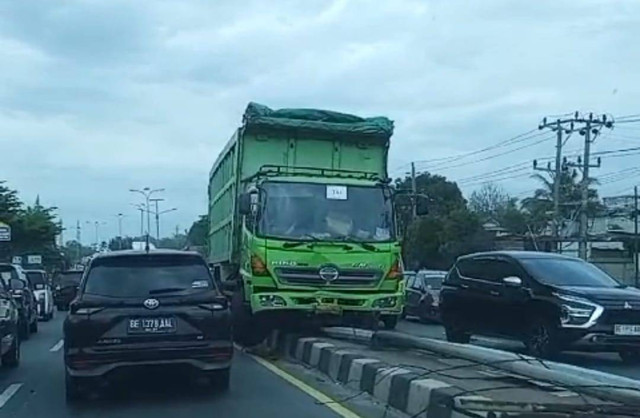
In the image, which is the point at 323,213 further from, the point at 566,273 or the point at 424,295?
the point at 424,295

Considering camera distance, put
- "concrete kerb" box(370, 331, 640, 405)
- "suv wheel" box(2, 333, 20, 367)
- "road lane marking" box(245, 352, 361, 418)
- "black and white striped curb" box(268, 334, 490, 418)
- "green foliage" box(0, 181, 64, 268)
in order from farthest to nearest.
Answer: "green foliage" box(0, 181, 64, 268)
"suv wheel" box(2, 333, 20, 367)
"road lane marking" box(245, 352, 361, 418)
"black and white striped curb" box(268, 334, 490, 418)
"concrete kerb" box(370, 331, 640, 405)

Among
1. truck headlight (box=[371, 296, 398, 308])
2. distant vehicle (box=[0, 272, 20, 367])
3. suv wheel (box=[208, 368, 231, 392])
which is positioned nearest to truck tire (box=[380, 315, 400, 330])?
truck headlight (box=[371, 296, 398, 308])

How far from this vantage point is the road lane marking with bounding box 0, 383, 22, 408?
1254cm

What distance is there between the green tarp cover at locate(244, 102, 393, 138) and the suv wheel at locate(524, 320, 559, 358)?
14.1ft

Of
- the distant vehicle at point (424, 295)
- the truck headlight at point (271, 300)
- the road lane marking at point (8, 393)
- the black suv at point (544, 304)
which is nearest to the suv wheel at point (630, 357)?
the black suv at point (544, 304)

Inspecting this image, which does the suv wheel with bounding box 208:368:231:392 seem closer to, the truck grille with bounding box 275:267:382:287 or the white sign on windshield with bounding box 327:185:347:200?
the truck grille with bounding box 275:267:382:287

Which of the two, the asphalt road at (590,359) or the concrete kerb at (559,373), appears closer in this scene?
the concrete kerb at (559,373)

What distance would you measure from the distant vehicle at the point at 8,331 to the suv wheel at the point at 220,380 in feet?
11.9

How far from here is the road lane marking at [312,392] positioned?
433 inches

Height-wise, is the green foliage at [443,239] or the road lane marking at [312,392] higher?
the green foliage at [443,239]

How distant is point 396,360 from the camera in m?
13.7

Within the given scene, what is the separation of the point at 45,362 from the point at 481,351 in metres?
8.59

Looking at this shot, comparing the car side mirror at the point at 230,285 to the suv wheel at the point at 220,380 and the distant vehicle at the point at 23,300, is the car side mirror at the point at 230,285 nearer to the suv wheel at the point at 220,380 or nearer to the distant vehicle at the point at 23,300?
the distant vehicle at the point at 23,300

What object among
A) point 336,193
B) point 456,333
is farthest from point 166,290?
point 456,333
